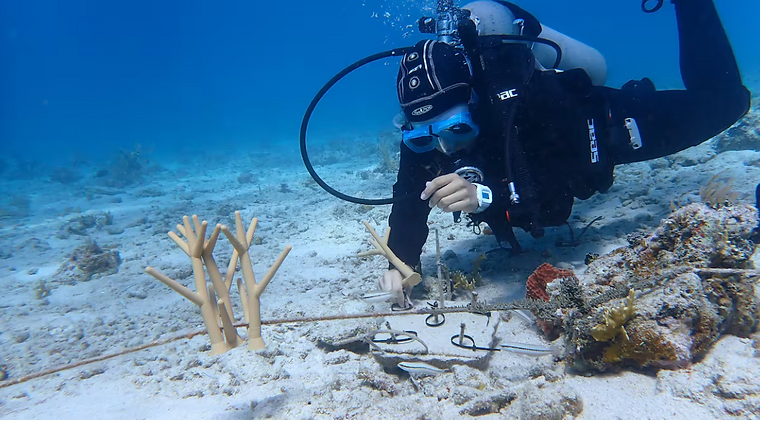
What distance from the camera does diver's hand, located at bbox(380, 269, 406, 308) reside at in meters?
2.90

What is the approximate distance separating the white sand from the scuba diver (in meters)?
0.80

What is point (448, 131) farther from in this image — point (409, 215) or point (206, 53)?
point (206, 53)

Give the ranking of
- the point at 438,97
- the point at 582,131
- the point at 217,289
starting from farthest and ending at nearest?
the point at 582,131 < the point at 438,97 < the point at 217,289

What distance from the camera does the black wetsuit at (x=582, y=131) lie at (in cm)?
303

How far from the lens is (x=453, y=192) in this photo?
97.7 inches

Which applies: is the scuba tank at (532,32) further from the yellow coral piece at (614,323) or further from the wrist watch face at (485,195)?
the yellow coral piece at (614,323)

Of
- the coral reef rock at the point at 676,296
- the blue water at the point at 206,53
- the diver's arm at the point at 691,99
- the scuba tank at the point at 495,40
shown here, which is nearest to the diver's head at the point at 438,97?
the scuba tank at the point at 495,40

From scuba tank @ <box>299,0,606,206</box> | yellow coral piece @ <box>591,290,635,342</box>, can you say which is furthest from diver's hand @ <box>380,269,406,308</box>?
yellow coral piece @ <box>591,290,635,342</box>

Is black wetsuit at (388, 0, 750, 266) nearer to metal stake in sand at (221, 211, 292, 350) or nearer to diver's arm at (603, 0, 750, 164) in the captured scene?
diver's arm at (603, 0, 750, 164)

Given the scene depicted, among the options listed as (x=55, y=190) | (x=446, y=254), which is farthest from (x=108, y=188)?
(x=446, y=254)

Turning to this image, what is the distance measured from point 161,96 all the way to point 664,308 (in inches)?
5094

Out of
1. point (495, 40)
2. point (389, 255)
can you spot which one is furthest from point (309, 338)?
point (495, 40)

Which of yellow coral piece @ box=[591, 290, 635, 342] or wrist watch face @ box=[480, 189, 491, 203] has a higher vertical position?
wrist watch face @ box=[480, 189, 491, 203]

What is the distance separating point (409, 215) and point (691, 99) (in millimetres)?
3531
